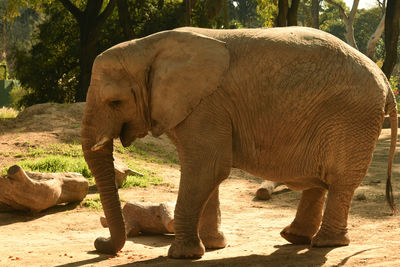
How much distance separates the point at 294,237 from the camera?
242 inches

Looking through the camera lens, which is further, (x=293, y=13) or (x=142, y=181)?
(x=293, y=13)

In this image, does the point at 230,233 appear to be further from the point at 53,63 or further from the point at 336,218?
the point at 53,63

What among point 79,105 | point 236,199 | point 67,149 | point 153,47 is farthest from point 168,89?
point 79,105

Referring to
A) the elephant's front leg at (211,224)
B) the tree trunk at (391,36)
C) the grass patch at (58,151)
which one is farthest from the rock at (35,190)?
the tree trunk at (391,36)

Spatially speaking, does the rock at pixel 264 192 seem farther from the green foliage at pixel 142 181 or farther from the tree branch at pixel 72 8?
the tree branch at pixel 72 8

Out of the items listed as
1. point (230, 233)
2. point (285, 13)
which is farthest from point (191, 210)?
point (285, 13)

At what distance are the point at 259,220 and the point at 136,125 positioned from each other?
315 centimetres

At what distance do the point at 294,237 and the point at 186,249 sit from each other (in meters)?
1.42

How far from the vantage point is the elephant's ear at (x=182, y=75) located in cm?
526

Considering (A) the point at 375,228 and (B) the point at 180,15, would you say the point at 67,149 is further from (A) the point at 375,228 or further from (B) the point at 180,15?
(B) the point at 180,15

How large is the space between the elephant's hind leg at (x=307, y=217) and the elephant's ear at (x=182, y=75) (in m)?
1.71

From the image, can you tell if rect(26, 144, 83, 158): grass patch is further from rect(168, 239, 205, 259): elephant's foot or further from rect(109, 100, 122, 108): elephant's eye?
rect(168, 239, 205, 259): elephant's foot

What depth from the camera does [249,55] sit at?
5387 millimetres

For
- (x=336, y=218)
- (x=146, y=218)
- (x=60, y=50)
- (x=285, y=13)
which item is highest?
(x=285, y=13)
